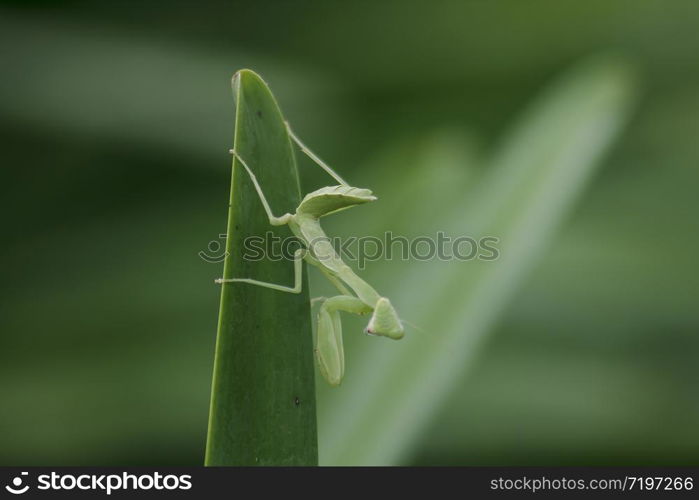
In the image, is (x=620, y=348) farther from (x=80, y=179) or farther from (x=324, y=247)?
(x=80, y=179)

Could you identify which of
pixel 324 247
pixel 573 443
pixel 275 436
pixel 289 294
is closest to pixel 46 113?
pixel 324 247

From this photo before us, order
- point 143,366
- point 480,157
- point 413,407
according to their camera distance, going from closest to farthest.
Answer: point 413,407, point 143,366, point 480,157

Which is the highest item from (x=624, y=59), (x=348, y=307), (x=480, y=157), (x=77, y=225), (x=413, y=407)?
(x=624, y=59)

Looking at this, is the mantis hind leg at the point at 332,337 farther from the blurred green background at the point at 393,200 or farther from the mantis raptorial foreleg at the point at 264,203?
the mantis raptorial foreleg at the point at 264,203

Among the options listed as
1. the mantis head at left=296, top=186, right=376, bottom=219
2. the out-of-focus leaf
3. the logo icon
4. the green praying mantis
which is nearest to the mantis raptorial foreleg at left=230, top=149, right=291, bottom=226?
the green praying mantis
